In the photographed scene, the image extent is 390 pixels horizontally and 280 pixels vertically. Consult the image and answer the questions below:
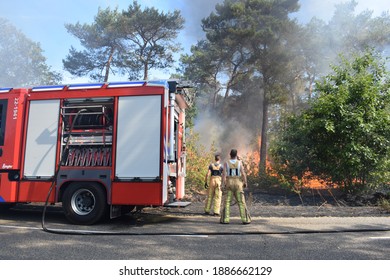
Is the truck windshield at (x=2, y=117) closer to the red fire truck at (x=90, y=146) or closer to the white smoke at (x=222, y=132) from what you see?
the red fire truck at (x=90, y=146)

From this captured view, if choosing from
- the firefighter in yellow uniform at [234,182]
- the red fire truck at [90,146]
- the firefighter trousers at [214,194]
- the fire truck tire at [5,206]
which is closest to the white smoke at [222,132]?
the firefighter trousers at [214,194]

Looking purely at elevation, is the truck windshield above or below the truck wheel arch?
above

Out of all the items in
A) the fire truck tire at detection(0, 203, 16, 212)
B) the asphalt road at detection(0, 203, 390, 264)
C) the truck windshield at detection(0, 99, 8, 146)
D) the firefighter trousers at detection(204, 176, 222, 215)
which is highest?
the truck windshield at detection(0, 99, 8, 146)

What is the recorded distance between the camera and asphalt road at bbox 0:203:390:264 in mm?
4652

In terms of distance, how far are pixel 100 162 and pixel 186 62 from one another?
27396mm

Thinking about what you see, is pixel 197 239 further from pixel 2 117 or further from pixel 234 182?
pixel 2 117

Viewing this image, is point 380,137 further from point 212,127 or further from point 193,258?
point 212,127

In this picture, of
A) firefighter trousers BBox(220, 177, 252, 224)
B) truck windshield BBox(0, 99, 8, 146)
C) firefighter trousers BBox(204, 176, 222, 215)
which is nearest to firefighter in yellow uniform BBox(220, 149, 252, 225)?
firefighter trousers BBox(220, 177, 252, 224)

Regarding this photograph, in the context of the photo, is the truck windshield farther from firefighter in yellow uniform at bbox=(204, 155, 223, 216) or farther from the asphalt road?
firefighter in yellow uniform at bbox=(204, 155, 223, 216)

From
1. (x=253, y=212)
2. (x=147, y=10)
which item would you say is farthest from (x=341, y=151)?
(x=147, y=10)

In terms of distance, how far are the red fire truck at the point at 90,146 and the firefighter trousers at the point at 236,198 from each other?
45.9 inches

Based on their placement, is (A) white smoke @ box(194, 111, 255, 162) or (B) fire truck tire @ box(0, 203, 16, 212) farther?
(A) white smoke @ box(194, 111, 255, 162)

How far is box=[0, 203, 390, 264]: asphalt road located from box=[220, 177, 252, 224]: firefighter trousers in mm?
185

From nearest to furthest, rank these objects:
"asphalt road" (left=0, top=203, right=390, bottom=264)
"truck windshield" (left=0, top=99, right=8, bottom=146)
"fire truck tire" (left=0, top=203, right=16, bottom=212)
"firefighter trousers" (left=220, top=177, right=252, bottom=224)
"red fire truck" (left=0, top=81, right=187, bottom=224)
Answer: "asphalt road" (left=0, top=203, right=390, bottom=264)
"red fire truck" (left=0, top=81, right=187, bottom=224)
"firefighter trousers" (left=220, top=177, right=252, bottom=224)
"truck windshield" (left=0, top=99, right=8, bottom=146)
"fire truck tire" (left=0, top=203, right=16, bottom=212)
